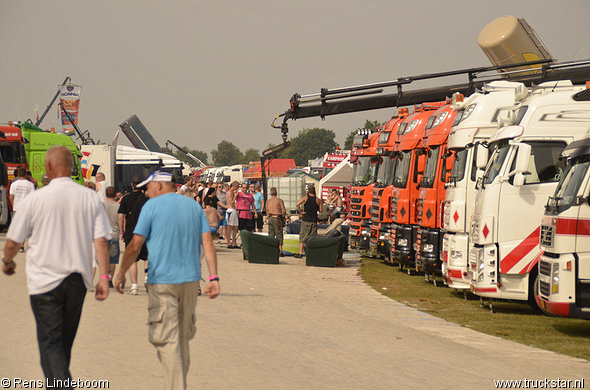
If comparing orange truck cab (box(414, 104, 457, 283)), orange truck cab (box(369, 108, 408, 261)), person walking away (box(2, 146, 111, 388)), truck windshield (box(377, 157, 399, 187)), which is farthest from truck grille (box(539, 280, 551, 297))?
truck windshield (box(377, 157, 399, 187))

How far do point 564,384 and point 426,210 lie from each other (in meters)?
8.98

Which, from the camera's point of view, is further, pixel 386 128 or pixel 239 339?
pixel 386 128

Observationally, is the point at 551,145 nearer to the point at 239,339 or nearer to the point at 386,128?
the point at 239,339

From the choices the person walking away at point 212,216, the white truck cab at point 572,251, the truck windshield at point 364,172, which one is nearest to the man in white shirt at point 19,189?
the person walking away at point 212,216

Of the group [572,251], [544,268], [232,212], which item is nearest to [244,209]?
[232,212]

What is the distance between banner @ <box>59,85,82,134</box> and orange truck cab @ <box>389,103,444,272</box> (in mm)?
48579

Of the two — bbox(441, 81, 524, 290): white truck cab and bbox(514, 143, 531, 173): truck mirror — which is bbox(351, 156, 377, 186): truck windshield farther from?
bbox(514, 143, 531, 173): truck mirror

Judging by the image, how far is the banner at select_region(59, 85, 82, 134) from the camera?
61219 mm

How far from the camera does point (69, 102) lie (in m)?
62.1

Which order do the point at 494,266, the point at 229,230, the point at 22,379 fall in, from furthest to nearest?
the point at 229,230, the point at 494,266, the point at 22,379

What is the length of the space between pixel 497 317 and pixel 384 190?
823cm

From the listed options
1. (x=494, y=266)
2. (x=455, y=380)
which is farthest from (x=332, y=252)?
(x=455, y=380)

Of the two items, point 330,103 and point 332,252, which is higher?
point 330,103

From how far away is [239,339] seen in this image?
8180 mm
